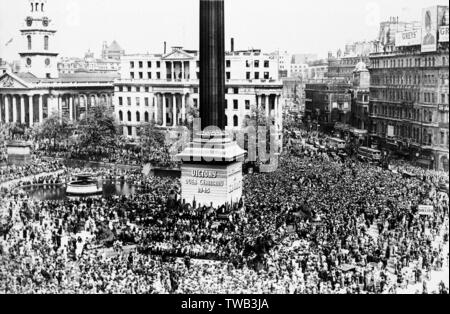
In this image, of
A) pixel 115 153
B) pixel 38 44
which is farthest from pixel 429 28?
pixel 38 44

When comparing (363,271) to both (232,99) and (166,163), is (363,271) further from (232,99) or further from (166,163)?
(232,99)

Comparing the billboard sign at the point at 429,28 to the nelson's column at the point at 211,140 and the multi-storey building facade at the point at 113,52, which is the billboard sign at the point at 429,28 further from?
the multi-storey building facade at the point at 113,52

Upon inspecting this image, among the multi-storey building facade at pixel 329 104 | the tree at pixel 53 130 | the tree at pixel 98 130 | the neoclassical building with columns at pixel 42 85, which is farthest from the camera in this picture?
the tree at pixel 53 130

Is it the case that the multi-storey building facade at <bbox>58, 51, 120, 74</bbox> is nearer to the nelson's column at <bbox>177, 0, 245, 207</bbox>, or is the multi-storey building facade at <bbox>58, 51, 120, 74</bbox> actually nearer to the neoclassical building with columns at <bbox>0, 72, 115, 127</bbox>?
the neoclassical building with columns at <bbox>0, 72, 115, 127</bbox>

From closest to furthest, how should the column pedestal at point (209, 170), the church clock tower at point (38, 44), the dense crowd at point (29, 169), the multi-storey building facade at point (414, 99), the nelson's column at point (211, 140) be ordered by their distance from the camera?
the multi-storey building facade at point (414, 99), the nelson's column at point (211, 140), the column pedestal at point (209, 170), the dense crowd at point (29, 169), the church clock tower at point (38, 44)

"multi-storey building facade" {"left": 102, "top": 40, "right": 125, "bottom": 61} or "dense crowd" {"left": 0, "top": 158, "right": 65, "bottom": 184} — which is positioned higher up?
"multi-storey building facade" {"left": 102, "top": 40, "right": 125, "bottom": 61}

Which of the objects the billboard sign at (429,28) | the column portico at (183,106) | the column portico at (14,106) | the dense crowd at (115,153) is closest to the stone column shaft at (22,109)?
the column portico at (14,106)

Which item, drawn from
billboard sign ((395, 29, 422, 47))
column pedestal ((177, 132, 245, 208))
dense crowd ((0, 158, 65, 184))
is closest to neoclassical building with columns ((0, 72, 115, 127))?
dense crowd ((0, 158, 65, 184))
